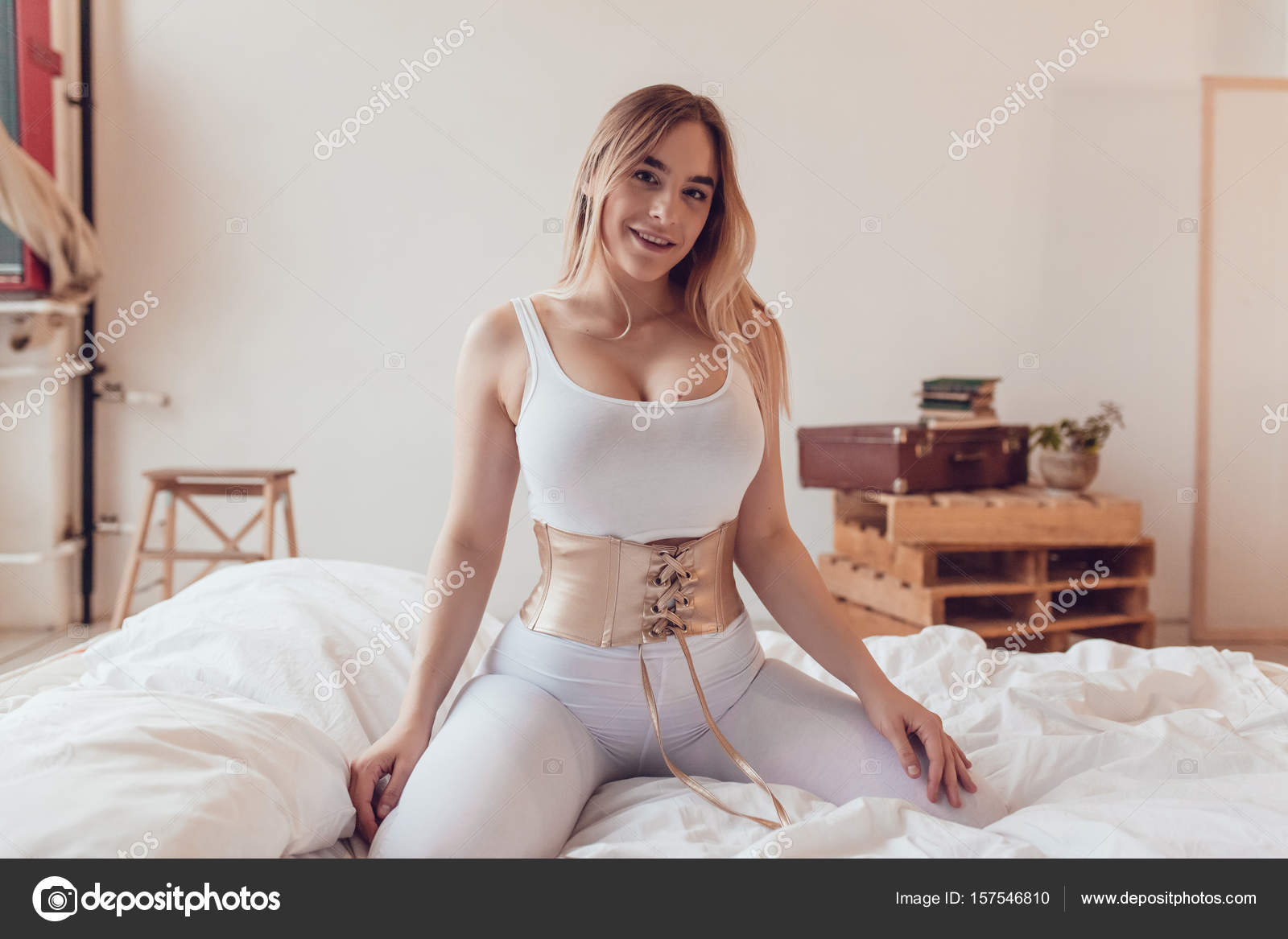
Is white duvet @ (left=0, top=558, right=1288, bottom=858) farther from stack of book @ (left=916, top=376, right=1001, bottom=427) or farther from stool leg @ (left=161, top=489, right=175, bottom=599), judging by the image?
stool leg @ (left=161, top=489, right=175, bottom=599)

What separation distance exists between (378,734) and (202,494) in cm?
180

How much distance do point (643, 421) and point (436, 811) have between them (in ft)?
1.60

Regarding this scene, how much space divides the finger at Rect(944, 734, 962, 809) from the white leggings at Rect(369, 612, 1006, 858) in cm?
1

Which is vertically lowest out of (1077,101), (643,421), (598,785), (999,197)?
(598,785)

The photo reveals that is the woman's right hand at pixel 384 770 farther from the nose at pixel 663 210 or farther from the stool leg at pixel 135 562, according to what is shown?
the stool leg at pixel 135 562

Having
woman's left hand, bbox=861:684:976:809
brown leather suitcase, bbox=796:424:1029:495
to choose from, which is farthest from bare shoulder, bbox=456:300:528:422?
brown leather suitcase, bbox=796:424:1029:495

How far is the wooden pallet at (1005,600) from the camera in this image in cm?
259

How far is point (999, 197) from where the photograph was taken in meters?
3.36

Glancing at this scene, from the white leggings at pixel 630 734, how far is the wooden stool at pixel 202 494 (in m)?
1.81

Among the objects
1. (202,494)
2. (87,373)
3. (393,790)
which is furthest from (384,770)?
(87,373)

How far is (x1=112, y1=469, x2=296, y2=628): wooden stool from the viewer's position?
273 cm

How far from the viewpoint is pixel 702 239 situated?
136 cm
